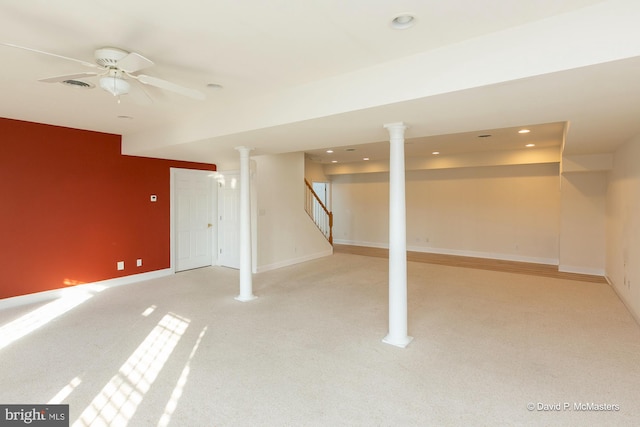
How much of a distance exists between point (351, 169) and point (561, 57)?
26.0 feet

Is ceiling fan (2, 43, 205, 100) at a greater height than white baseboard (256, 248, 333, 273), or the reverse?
ceiling fan (2, 43, 205, 100)

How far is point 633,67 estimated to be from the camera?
77.3 inches

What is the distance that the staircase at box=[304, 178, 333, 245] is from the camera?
28.0 ft

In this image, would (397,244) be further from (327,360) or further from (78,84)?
(78,84)

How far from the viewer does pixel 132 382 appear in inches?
104

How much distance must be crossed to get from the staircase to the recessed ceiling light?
19.6 feet

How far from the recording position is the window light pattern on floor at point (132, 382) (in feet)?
7.28

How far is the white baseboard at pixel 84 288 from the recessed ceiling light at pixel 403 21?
227 inches

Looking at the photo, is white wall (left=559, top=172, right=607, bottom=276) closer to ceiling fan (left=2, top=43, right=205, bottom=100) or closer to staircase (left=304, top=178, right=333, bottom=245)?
staircase (left=304, top=178, right=333, bottom=245)

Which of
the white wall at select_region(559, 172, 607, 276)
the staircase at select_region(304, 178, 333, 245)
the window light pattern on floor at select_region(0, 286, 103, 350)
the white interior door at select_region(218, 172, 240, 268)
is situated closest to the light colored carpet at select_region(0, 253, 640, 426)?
the window light pattern on floor at select_region(0, 286, 103, 350)

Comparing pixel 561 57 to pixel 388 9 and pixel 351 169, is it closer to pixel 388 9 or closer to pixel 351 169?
pixel 388 9

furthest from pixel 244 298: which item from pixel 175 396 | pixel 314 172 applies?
pixel 314 172

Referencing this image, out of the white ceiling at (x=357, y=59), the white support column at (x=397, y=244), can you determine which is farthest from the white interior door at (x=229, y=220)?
the white support column at (x=397, y=244)

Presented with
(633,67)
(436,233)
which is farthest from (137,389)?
(436,233)
